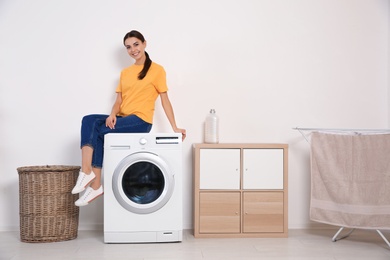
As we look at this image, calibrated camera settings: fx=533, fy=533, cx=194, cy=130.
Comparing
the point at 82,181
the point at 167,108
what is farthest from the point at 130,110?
the point at 82,181

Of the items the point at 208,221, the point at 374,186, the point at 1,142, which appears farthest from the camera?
the point at 1,142

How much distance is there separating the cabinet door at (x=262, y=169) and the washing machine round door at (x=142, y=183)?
55cm

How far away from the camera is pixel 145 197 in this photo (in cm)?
343

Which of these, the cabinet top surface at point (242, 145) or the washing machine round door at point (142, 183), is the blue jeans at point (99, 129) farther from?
the cabinet top surface at point (242, 145)

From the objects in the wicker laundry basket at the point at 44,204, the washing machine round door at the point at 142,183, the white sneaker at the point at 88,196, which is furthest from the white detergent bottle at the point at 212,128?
the wicker laundry basket at the point at 44,204

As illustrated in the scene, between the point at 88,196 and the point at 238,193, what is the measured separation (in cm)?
101

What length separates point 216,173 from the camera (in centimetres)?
364

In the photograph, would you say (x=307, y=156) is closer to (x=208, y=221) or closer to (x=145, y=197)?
(x=208, y=221)

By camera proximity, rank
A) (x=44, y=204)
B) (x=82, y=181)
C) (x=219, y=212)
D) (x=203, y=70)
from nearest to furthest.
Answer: (x=82, y=181)
(x=44, y=204)
(x=219, y=212)
(x=203, y=70)

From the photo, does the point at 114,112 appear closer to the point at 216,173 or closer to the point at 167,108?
the point at 167,108

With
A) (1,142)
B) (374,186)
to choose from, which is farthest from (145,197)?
(374,186)

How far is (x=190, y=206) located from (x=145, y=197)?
0.60 meters

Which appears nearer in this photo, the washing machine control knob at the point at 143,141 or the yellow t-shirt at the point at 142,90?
the washing machine control knob at the point at 143,141

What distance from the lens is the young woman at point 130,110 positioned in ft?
11.2
